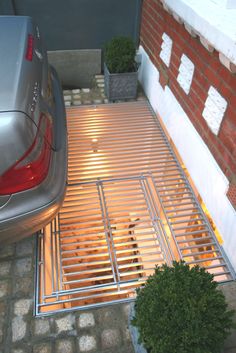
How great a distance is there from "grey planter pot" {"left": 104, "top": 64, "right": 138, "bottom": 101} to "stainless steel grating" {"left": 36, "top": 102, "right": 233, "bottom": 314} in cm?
49

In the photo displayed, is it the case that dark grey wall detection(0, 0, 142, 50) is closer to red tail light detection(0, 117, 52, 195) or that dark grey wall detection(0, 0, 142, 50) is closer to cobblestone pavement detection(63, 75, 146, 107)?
cobblestone pavement detection(63, 75, 146, 107)

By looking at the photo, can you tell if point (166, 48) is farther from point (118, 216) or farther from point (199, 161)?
point (118, 216)

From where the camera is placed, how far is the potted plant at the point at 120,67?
4230 millimetres

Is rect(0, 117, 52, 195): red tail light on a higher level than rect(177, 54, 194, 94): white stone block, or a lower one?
lower

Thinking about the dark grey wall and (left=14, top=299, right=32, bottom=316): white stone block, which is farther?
the dark grey wall

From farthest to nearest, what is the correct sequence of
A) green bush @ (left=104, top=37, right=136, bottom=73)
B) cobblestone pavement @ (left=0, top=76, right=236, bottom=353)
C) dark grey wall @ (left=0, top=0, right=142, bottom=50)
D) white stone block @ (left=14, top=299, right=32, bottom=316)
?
1. dark grey wall @ (left=0, top=0, right=142, bottom=50)
2. green bush @ (left=104, top=37, right=136, bottom=73)
3. white stone block @ (left=14, top=299, right=32, bottom=316)
4. cobblestone pavement @ (left=0, top=76, right=236, bottom=353)

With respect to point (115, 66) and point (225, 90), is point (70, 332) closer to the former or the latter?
point (225, 90)

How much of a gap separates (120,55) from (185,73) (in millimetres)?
1461

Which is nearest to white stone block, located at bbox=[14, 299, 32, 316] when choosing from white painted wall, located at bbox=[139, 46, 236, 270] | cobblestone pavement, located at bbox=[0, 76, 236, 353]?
cobblestone pavement, located at bbox=[0, 76, 236, 353]

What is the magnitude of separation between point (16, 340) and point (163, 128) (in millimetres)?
3097

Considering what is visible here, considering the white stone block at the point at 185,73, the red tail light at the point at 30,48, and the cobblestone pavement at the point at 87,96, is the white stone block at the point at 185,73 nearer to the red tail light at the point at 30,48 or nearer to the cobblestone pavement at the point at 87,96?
the cobblestone pavement at the point at 87,96

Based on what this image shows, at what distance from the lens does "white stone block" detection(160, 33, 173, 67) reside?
3.56 m

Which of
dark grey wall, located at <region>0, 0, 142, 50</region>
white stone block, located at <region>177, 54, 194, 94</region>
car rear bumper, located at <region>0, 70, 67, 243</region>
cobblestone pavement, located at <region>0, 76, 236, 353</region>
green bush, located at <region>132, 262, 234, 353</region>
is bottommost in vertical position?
green bush, located at <region>132, 262, 234, 353</region>

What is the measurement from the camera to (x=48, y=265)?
261 centimetres
